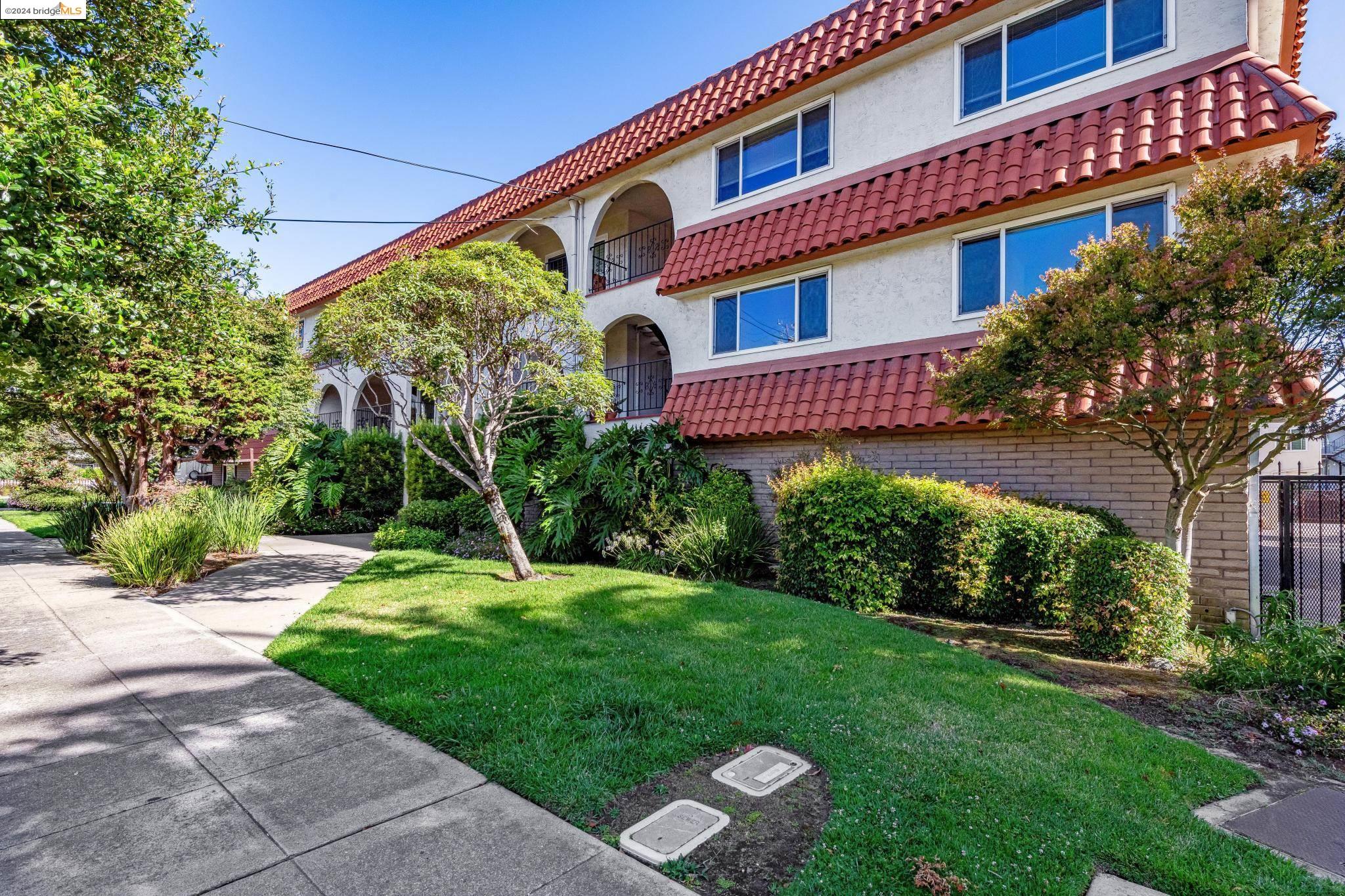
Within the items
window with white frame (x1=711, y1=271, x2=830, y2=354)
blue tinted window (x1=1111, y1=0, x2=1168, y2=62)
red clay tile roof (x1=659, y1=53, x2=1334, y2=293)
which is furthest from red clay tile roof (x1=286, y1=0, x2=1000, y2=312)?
window with white frame (x1=711, y1=271, x2=830, y2=354)

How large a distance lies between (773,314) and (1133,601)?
743cm

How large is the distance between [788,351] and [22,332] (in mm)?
9595

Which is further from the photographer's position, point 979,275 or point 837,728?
point 979,275

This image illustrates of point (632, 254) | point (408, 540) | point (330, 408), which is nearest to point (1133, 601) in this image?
point (408, 540)

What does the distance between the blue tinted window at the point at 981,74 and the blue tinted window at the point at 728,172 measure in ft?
13.8

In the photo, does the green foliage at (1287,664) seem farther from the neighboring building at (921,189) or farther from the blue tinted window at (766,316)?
the blue tinted window at (766,316)

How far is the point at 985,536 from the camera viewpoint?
24.2 ft

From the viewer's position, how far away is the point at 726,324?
12.5 m

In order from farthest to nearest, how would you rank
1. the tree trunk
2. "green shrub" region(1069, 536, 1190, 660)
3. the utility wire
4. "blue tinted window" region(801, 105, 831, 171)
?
the utility wire → "blue tinted window" region(801, 105, 831, 171) → the tree trunk → "green shrub" region(1069, 536, 1190, 660)

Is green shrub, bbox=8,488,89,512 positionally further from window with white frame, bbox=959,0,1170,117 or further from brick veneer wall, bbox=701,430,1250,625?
window with white frame, bbox=959,0,1170,117

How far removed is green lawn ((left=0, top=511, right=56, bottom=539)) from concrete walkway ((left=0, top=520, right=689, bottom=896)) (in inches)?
553

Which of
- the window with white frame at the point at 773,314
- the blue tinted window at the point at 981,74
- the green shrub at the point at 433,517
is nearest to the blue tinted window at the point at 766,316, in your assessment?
the window with white frame at the point at 773,314

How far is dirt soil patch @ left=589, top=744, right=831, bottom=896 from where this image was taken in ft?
9.11

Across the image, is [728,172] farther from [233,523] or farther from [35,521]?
[35,521]
